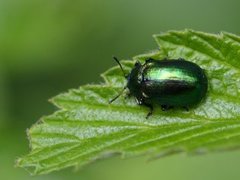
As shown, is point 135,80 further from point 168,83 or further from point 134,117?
point 134,117

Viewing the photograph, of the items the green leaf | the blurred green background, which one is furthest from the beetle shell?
the blurred green background

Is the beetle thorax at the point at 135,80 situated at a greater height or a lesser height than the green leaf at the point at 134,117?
greater

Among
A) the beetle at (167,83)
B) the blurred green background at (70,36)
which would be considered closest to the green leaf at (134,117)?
the beetle at (167,83)

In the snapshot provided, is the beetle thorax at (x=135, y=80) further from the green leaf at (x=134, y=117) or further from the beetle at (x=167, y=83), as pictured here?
the green leaf at (x=134, y=117)

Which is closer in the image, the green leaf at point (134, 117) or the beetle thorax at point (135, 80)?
the green leaf at point (134, 117)

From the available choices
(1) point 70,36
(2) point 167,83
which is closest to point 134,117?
(2) point 167,83

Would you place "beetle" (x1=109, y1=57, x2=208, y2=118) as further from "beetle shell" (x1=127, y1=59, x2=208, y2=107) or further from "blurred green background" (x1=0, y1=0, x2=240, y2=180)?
"blurred green background" (x1=0, y1=0, x2=240, y2=180)

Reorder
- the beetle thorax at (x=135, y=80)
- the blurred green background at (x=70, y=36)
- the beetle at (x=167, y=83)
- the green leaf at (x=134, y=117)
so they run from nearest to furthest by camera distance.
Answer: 1. the green leaf at (x=134, y=117)
2. the beetle at (x=167, y=83)
3. the beetle thorax at (x=135, y=80)
4. the blurred green background at (x=70, y=36)

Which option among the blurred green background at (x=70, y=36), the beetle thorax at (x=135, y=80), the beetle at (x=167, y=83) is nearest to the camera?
the beetle at (x=167, y=83)

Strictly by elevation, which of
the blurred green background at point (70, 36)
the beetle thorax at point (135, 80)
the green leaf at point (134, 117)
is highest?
the blurred green background at point (70, 36)
